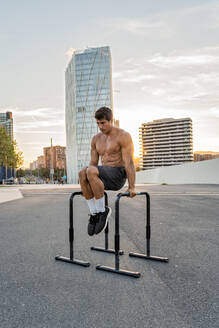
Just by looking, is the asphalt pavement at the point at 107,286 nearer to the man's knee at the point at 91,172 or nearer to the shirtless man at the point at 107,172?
the shirtless man at the point at 107,172

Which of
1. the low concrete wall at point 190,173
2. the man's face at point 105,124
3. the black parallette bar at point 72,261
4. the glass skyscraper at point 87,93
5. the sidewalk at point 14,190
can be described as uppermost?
the glass skyscraper at point 87,93

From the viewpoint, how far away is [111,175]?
11.0ft

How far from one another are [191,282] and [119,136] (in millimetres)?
1831

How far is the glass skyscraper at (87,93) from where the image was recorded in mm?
127625

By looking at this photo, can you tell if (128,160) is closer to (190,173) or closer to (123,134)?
(123,134)

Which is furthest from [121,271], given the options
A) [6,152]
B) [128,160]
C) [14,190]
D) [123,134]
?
[6,152]

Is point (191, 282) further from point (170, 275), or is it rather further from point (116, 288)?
point (116, 288)

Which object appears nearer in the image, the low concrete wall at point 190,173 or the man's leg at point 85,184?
the man's leg at point 85,184

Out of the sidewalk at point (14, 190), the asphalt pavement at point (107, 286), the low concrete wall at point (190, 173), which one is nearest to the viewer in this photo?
the asphalt pavement at point (107, 286)

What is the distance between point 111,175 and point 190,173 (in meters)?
26.9

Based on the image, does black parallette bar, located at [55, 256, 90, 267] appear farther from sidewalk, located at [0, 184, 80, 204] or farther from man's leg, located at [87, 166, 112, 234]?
sidewalk, located at [0, 184, 80, 204]

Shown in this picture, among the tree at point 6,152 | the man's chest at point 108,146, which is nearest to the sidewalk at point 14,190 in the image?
the tree at point 6,152

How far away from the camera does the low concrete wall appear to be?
82.4ft

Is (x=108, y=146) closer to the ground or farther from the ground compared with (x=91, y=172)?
farther from the ground
